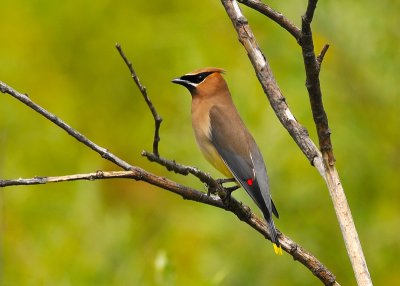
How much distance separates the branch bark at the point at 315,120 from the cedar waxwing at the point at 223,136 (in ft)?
3.10

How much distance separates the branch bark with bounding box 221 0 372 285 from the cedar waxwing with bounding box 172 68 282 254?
94cm

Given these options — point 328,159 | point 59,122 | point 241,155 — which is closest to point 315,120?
point 328,159

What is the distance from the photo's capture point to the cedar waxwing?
Answer: 388 cm

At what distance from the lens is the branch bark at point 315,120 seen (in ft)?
7.64

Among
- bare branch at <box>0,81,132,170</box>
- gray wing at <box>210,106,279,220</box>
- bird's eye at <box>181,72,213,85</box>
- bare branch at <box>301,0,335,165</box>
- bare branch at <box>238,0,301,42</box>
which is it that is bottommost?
bare branch at <box>0,81,132,170</box>

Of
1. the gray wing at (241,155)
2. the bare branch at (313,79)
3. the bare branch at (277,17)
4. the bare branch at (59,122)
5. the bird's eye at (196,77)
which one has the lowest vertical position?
the bare branch at (59,122)

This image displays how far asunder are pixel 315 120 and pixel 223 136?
1.82 metres

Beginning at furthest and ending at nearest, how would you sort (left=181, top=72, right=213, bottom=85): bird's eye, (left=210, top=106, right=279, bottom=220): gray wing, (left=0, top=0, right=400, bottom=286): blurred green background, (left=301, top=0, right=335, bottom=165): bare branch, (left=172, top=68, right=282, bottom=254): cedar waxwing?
(left=0, top=0, right=400, bottom=286): blurred green background < (left=181, top=72, right=213, bottom=85): bird's eye < (left=172, top=68, right=282, bottom=254): cedar waxwing < (left=210, top=106, right=279, bottom=220): gray wing < (left=301, top=0, right=335, bottom=165): bare branch

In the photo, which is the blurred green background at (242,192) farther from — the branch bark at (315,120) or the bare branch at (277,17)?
the bare branch at (277,17)

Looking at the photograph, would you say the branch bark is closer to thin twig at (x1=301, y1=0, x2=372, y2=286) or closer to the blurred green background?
thin twig at (x1=301, y1=0, x2=372, y2=286)

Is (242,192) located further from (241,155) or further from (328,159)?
(328,159)

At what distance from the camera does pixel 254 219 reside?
2.76 m

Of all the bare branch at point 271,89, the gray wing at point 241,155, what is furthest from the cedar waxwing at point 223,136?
the bare branch at point 271,89

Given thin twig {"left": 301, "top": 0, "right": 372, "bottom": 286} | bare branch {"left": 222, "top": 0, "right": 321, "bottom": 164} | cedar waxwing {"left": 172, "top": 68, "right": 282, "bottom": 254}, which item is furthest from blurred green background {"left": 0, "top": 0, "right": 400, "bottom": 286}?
thin twig {"left": 301, "top": 0, "right": 372, "bottom": 286}
